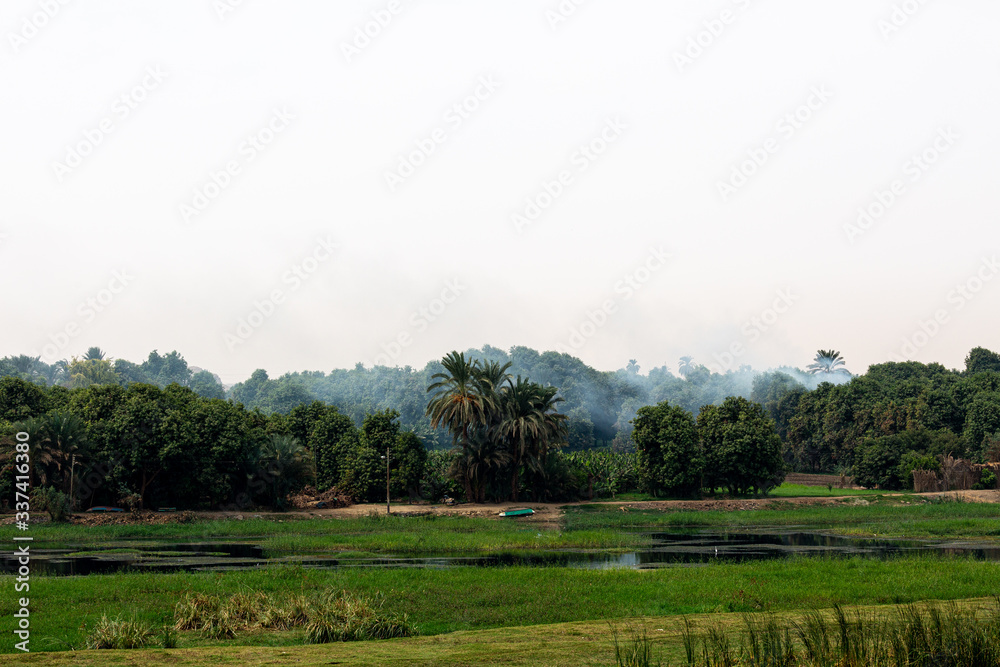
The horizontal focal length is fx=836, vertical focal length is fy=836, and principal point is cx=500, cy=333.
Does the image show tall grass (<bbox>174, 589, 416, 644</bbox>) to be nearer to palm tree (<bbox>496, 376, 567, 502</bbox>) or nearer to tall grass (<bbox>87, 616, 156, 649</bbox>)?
tall grass (<bbox>87, 616, 156, 649</bbox>)

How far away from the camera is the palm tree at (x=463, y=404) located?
238 ft

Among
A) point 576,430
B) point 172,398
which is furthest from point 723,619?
point 576,430

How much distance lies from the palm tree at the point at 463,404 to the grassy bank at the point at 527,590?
38.3m

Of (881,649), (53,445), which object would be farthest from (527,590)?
(53,445)

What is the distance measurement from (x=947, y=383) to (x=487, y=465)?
221 feet

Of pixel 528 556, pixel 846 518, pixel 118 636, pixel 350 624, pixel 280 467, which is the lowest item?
pixel 846 518

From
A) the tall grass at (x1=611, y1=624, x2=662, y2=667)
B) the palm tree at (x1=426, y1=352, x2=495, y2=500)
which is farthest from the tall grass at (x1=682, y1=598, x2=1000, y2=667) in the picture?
the palm tree at (x1=426, y1=352, x2=495, y2=500)

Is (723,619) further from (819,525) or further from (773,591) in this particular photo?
(819,525)

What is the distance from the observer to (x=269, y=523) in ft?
200

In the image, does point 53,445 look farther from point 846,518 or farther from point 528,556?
point 846,518

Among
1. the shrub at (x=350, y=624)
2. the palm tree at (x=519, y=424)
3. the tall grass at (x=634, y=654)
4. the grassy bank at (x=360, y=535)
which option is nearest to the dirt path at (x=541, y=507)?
the grassy bank at (x=360, y=535)

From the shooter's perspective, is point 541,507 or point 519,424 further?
point 519,424

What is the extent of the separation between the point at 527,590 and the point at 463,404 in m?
44.1

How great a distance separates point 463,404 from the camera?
72562 mm
